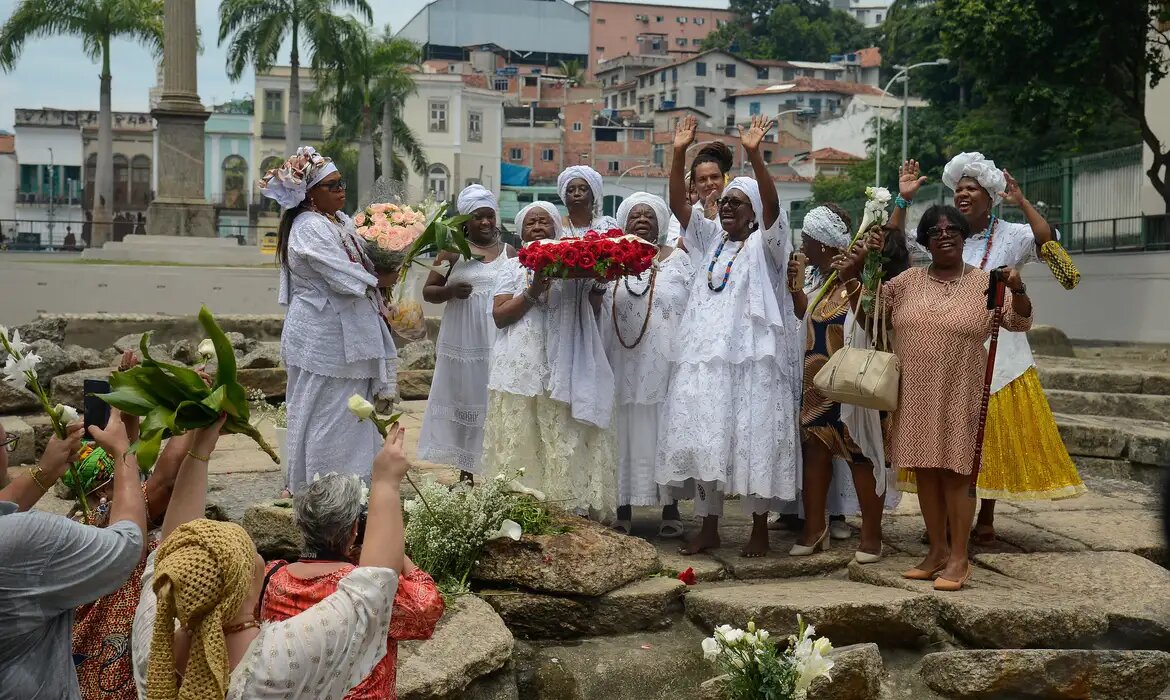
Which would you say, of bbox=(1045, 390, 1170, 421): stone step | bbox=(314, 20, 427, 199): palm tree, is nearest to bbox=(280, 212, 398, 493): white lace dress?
bbox=(1045, 390, 1170, 421): stone step

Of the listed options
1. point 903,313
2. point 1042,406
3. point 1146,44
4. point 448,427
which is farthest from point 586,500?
point 1146,44

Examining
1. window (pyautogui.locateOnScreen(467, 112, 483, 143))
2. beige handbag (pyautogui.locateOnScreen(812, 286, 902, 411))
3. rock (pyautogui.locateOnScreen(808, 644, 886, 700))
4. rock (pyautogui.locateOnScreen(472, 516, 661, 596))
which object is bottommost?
rock (pyautogui.locateOnScreen(808, 644, 886, 700))

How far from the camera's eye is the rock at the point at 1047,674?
16.5 ft

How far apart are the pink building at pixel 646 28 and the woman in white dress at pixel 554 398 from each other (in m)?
90.7

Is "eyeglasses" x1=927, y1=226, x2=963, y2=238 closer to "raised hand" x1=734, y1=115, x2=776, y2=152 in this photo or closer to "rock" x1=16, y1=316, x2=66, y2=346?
"raised hand" x1=734, y1=115, x2=776, y2=152

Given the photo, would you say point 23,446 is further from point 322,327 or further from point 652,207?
point 652,207

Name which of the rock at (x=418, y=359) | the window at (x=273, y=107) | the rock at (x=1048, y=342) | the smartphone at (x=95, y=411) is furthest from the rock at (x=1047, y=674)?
the window at (x=273, y=107)

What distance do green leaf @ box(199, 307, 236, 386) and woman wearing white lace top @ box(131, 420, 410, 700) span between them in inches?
21.8

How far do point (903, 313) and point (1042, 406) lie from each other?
110cm

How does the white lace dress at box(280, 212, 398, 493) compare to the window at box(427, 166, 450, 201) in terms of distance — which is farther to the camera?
the window at box(427, 166, 450, 201)

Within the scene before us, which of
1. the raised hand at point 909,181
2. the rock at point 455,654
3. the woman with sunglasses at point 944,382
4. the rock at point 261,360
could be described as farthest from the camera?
the rock at point 261,360

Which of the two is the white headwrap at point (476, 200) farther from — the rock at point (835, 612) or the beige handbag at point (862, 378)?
the rock at point (835, 612)

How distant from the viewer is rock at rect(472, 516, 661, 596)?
5473mm

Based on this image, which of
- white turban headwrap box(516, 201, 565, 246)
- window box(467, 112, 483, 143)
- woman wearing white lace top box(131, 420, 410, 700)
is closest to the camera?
Result: woman wearing white lace top box(131, 420, 410, 700)
